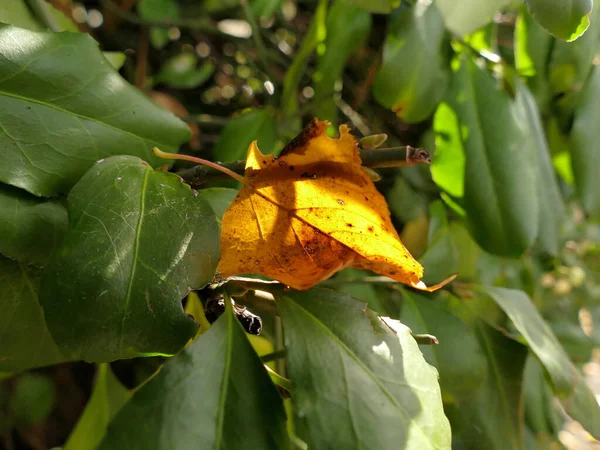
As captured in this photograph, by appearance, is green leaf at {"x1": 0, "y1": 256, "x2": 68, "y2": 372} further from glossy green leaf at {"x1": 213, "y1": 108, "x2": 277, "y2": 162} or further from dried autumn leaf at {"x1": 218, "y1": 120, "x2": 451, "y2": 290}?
glossy green leaf at {"x1": 213, "y1": 108, "x2": 277, "y2": 162}

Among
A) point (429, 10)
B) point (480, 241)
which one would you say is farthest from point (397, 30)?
point (480, 241)

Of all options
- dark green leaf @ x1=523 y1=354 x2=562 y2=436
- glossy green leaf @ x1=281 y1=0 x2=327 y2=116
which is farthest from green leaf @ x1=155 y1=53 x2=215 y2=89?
dark green leaf @ x1=523 y1=354 x2=562 y2=436

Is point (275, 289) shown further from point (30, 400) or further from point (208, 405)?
point (30, 400)

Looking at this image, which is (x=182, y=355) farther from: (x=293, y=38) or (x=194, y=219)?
(x=293, y=38)

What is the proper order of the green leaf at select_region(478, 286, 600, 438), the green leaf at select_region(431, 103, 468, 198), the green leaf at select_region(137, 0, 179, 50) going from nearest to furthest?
1. the green leaf at select_region(478, 286, 600, 438)
2. the green leaf at select_region(431, 103, 468, 198)
3. the green leaf at select_region(137, 0, 179, 50)

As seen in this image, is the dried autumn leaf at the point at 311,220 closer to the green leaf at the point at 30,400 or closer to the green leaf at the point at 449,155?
the green leaf at the point at 449,155

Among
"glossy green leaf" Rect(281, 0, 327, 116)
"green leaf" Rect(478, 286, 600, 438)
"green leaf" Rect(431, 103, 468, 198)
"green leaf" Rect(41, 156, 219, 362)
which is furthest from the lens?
"glossy green leaf" Rect(281, 0, 327, 116)

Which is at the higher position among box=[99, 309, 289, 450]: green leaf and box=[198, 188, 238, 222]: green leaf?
box=[198, 188, 238, 222]: green leaf

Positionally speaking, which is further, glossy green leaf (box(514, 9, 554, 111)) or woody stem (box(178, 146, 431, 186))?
glossy green leaf (box(514, 9, 554, 111))
